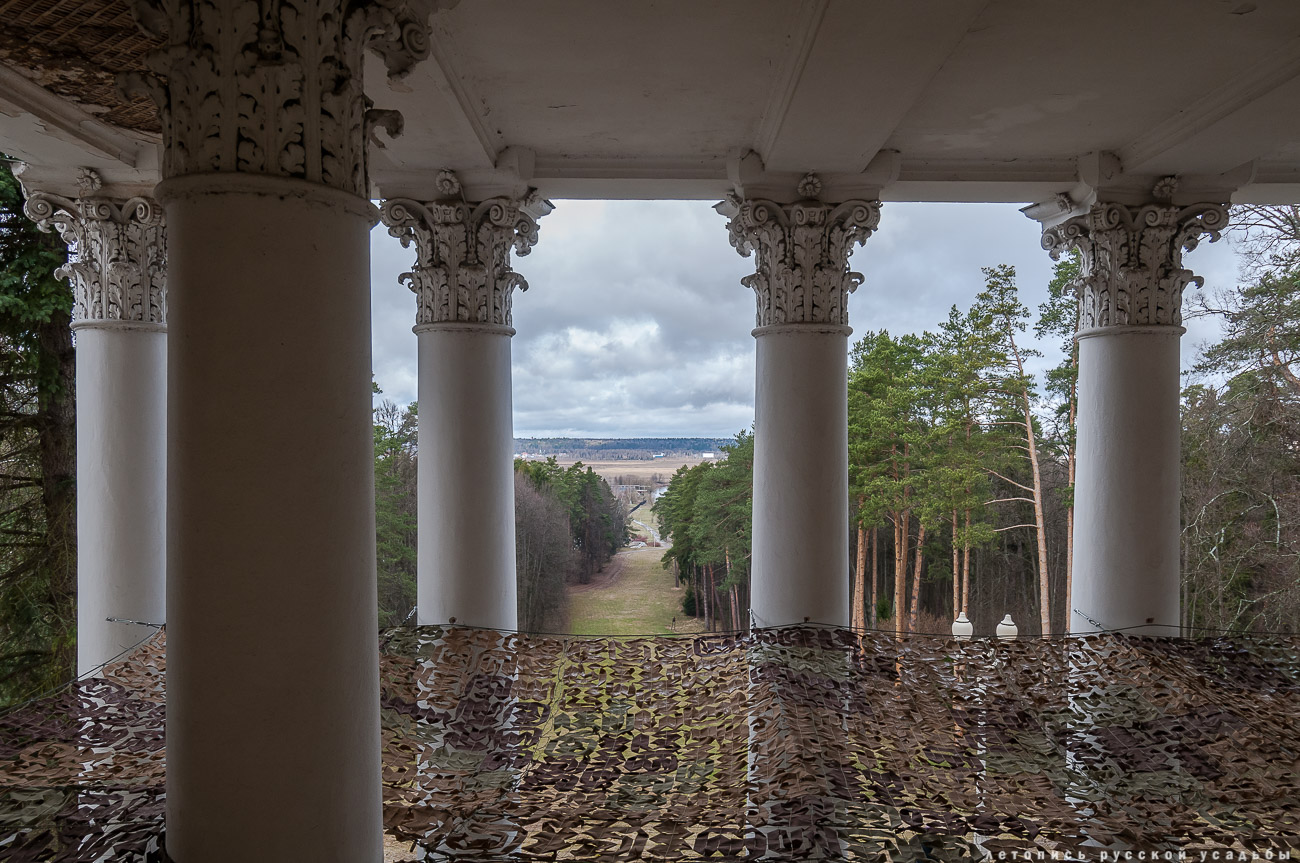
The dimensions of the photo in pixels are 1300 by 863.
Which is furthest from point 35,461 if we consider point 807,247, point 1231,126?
point 1231,126

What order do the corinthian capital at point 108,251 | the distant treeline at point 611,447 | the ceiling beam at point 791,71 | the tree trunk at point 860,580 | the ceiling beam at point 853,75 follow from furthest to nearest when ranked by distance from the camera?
the distant treeline at point 611,447
the tree trunk at point 860,580
the corinthian capital at point 108,251
the ceiling beam at point 791,71
the ceiling beam at point 853,75

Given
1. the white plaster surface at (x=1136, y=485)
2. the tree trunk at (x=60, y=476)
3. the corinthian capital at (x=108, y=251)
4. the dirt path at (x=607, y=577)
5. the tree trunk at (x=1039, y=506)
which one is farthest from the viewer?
the dirt path at (x=607, y=577)

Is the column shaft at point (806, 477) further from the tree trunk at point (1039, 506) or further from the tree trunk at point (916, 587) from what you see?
the tree trunk at point (1039, 506)

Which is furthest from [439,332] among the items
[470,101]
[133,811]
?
[133,811]

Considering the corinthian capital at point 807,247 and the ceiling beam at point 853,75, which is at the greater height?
the ceiling beam at point 853,75

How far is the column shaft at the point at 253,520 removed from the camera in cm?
303

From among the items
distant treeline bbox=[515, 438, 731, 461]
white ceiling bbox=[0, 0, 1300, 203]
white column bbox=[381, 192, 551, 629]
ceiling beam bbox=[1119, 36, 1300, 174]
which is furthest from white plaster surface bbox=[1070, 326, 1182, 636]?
distant treeline bbox=[515, 438, 731, 461]

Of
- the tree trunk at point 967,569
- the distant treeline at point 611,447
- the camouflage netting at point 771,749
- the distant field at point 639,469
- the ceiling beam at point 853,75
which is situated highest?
the ceiling beam at point 853,75

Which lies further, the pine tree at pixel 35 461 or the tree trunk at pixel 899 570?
the tree trunk at pixel 899 570

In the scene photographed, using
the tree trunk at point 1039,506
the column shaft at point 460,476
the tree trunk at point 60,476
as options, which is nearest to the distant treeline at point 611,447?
the tree trunk at point 1039,506

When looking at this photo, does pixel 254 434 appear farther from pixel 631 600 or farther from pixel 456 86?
pixel 631 600

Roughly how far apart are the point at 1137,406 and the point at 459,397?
23.0 ft

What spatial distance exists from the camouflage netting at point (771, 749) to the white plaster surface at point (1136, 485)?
54 cm

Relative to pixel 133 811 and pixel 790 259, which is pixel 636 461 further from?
pixel 133 811
